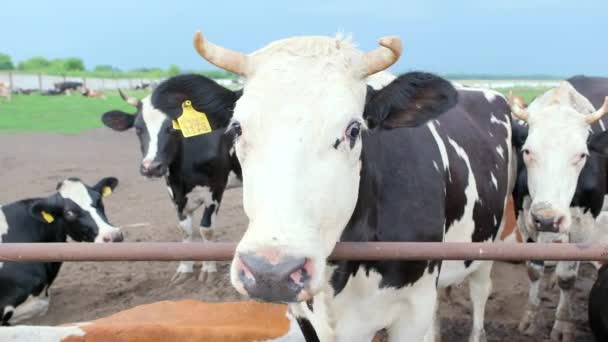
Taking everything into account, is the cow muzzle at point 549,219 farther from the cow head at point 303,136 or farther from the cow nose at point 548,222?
the cow head at point 303,136

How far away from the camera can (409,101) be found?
242 cm

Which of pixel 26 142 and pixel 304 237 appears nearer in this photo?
pixel 304 237

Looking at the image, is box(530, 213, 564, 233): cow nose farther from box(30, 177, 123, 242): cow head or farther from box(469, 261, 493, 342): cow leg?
box(30, 177, 123, 242): cow head

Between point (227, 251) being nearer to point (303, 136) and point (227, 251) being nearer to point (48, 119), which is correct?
point (303, 136)

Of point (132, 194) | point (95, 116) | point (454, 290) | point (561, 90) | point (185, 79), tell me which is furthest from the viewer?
point (95, 116)

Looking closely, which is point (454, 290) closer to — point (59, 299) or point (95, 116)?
point (59, 299)

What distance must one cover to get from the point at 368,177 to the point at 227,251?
2.72 feet

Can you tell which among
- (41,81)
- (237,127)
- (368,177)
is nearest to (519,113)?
(368,177)

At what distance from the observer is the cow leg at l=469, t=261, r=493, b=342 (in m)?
4.31

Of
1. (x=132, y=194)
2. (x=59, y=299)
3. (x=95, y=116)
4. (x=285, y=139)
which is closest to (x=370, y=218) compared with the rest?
(x=285, y=139)

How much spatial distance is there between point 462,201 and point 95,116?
25.5 m

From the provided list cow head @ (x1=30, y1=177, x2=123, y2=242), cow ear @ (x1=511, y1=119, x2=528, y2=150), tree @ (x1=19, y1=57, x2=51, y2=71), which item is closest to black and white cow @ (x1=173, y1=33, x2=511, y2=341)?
cow ear @ (x1=511, y1=119, x2=528, y2=150)

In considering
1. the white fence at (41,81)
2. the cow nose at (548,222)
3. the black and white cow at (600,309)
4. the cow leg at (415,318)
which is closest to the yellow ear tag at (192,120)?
the cow leg at (415,318)

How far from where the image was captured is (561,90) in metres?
4.59
